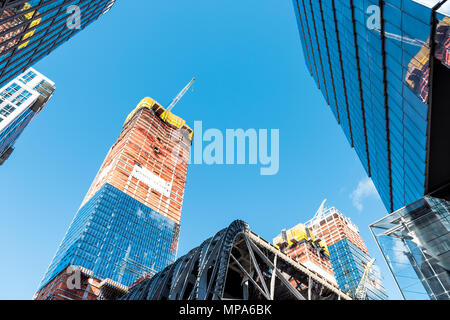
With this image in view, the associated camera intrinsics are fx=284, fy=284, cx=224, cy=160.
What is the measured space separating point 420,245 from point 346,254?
118387 mm

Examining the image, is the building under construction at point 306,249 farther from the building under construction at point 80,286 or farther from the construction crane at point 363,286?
the building under construction at point 80,286

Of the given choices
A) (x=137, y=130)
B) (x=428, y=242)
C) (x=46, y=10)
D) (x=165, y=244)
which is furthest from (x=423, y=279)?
(x=137, y=130)

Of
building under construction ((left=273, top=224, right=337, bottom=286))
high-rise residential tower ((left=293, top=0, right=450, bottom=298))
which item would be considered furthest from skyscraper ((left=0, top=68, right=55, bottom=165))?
building under construction ((left=273, top=224, right=337, bottom=286))

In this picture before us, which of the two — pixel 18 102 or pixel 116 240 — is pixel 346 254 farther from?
pixel 18 102

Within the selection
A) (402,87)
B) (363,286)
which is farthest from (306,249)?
(402,87)

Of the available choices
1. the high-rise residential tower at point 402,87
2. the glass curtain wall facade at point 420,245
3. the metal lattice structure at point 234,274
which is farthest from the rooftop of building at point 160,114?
the glass curtain wall facade at point 420,245

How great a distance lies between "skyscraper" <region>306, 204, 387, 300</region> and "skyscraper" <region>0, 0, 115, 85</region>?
116m

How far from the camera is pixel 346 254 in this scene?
124 m

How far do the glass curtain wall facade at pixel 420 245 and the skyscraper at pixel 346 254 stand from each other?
100m

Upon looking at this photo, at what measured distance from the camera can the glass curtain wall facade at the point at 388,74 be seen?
52.3ft

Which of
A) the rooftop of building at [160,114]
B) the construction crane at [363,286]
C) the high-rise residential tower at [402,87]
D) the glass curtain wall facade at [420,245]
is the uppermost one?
the rooftop of building at [160,114]

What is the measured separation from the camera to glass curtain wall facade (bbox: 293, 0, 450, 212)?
15.9 m

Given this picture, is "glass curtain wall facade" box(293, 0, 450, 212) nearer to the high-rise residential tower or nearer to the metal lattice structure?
the high-rise residential tower

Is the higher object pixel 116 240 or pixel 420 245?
pixel 116 240
